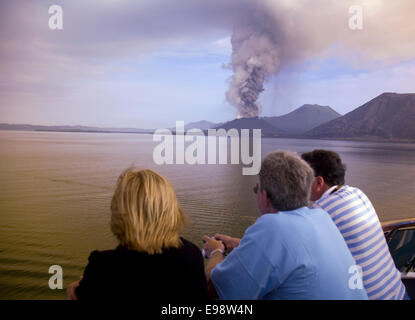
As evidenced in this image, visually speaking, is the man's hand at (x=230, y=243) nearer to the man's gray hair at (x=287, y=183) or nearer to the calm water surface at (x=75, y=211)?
the man's gray hair at (x=287, y=183)

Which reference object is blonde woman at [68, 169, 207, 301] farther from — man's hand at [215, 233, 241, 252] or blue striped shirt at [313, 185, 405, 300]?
blue striped shirt at [313, 185, 405, 300]

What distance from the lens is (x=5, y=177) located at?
40.7 feet

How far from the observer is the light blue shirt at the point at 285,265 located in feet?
4.58

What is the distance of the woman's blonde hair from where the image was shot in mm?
1368

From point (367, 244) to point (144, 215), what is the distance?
1.20 metres

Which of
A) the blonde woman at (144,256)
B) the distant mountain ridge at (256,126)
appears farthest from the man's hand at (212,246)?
the distant mountain ridge at (256,126)

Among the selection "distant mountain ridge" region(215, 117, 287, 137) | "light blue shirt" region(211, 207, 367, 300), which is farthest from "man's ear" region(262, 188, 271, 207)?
"distant mountain ridge" region(215, 117, 287, 137)

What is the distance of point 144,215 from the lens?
54.9 inches

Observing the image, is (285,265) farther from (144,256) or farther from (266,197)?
(144,256)

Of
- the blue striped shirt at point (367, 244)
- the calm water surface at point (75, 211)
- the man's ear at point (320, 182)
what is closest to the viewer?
the blue striped shirt at point (367, 244)

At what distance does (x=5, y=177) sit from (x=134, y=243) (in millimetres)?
12785

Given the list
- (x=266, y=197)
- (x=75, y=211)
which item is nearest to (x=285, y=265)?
(x=266, y=197)

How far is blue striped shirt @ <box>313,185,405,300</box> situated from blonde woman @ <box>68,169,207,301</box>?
0.89 m
